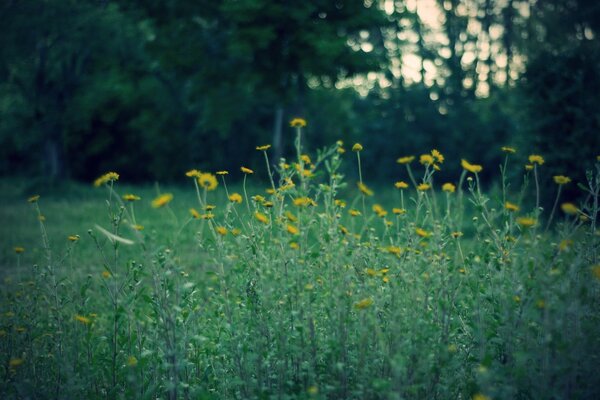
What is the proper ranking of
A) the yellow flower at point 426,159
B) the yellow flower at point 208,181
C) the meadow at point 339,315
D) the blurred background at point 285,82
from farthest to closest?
the blurred background at point 285,82 < the yellow flower at point 426,159 < the meadow at point 339,315 < the yellow flower at point 208,181

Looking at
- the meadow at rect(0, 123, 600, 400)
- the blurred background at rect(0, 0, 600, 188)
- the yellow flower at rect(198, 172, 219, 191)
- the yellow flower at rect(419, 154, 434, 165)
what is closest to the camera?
the yellow flower at rect(198, 172, 219, 191)

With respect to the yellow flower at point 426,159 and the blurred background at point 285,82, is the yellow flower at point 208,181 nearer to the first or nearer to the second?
the yellow flower at point 426,159

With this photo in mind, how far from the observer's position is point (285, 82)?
1769 cm

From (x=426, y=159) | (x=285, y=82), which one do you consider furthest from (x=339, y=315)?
(x=285, y=82)

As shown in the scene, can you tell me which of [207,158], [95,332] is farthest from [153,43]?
[95,332]

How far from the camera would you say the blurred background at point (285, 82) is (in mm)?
10883

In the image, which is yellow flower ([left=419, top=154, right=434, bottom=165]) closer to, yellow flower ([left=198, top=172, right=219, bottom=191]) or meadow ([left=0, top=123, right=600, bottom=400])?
meadow ([left=0, top=123, right=600, bottom=400])

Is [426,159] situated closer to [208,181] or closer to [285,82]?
[208,181]

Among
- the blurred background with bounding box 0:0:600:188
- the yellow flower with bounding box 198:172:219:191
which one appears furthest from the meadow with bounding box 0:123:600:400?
the blurred background with bounding box 0:0:600:188

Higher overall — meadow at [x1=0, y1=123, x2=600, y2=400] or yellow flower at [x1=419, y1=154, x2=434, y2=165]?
yellow flower at [x1=419, y1=154, x2=434, y2=165]

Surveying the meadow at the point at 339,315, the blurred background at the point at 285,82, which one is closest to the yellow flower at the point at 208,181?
the meadow at the point at 339,315

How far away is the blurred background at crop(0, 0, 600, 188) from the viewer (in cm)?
1088

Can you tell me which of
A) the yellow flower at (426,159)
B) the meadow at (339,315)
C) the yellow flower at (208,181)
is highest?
the yellow flower at (208,181)

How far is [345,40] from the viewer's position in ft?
50.4
